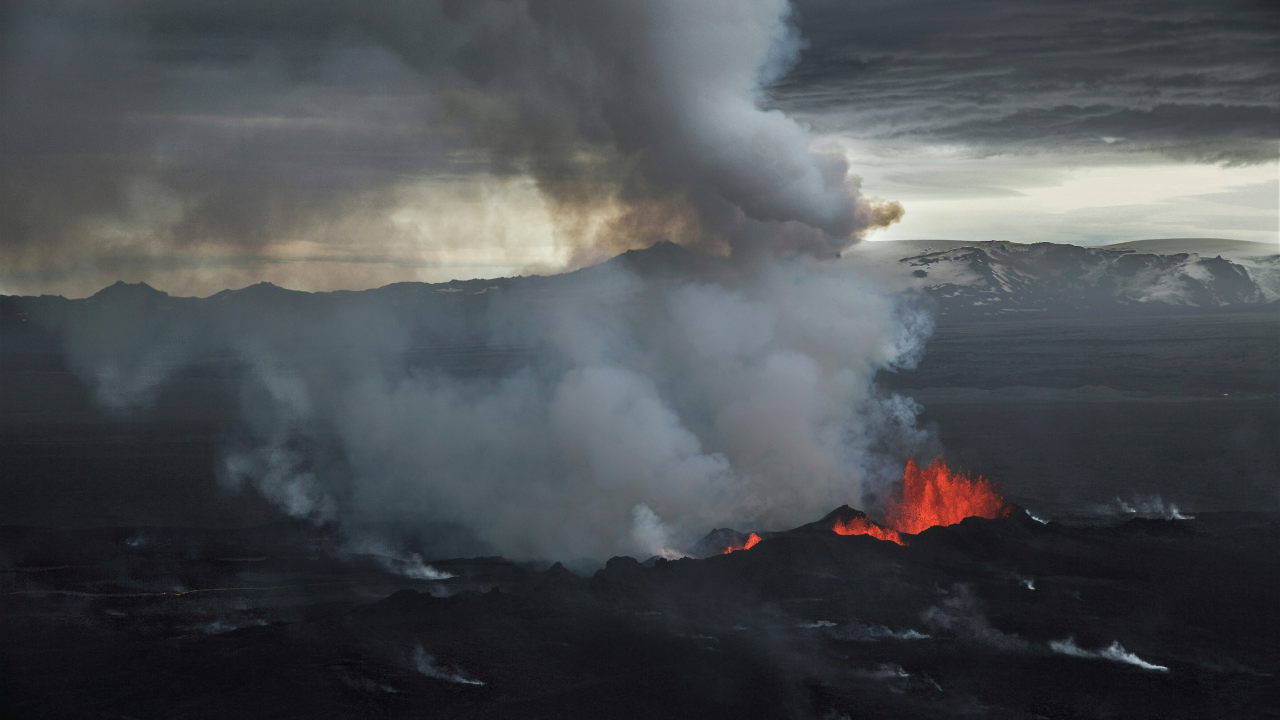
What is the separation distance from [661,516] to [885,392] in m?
99.8

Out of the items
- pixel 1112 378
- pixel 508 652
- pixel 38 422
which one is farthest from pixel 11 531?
pixel 1112 378

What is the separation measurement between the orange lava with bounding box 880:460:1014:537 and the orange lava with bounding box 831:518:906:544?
4316 mm

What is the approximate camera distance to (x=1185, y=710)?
30.0 meters

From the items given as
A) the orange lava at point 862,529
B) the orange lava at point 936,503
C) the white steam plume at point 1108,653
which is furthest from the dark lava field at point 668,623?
the orange lava at point 936,503

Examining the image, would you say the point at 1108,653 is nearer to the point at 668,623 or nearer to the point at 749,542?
the point at 668,623

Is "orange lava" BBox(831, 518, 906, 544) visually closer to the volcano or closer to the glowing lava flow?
the volcano

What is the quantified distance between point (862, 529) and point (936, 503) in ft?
29.4

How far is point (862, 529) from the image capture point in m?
49.1

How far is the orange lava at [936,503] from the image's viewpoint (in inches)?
2147

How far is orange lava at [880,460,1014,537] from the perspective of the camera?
54541mm

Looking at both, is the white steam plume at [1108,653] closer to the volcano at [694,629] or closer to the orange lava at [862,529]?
the volcano at [694,629]

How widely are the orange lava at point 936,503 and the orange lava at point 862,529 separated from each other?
4316 millimetres

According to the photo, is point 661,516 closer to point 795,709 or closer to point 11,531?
point 795,709

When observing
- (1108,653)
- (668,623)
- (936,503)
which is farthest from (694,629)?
(936,503)
